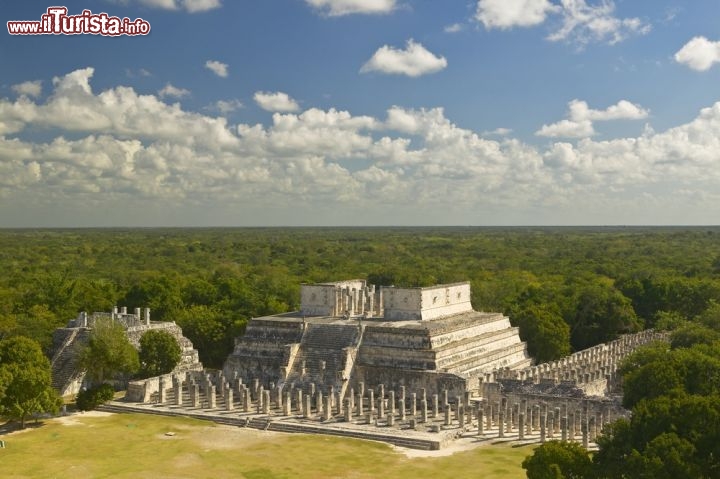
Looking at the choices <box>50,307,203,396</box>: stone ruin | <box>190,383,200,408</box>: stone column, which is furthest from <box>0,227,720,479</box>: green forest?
<box>190,383,200,408</box>: stone column

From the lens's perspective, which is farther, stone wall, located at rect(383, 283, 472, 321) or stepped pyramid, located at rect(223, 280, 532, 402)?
stone wall, located at rect(383, 283, 472, 321)

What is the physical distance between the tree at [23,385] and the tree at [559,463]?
2115cm

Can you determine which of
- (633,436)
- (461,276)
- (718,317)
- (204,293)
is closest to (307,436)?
(633,436)

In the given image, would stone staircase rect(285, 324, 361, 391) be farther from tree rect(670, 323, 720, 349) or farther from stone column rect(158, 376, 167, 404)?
tree rect(670, 323, 720, 349)

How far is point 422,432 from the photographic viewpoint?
3291 cm

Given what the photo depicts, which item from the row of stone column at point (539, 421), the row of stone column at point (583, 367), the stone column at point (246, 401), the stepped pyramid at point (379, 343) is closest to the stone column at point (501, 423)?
the row of stone column at point (539, 421)

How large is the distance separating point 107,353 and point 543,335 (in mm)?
24931

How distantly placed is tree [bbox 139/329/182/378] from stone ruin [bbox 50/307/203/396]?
137 cm

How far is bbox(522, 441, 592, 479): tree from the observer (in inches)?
872

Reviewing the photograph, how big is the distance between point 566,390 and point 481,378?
4.40m

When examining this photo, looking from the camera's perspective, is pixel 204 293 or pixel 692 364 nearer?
pixel 692 364

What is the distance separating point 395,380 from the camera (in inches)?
1534

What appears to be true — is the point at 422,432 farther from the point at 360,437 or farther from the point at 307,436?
the point at 307,436

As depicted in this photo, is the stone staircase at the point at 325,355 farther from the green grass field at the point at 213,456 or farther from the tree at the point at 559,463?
the tree at the point at 559,463
